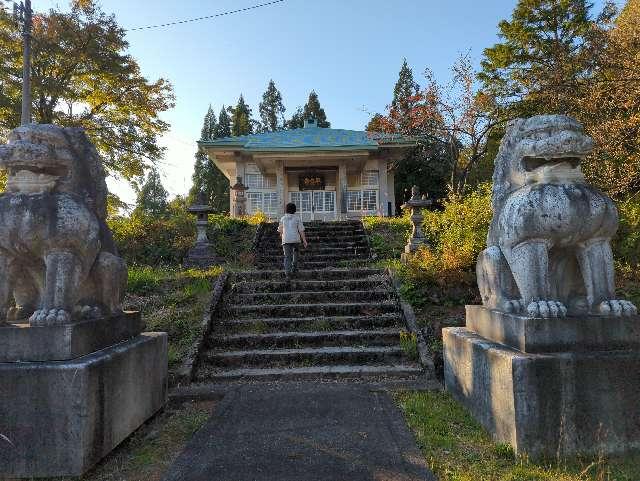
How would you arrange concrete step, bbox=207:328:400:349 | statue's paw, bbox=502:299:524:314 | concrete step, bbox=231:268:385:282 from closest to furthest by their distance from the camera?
statue's paw, bbox=502:299:524:314 → concrete step, bbox=207:328:400:349 → concrete step, bbox=231:268:385:282

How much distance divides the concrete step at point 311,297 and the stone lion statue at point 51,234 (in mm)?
3508

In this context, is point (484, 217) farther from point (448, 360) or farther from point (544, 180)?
point (544, 180)

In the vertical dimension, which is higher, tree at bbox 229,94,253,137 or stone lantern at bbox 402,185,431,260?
tree at bbox 229,94,253,137

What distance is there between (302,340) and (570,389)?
3472mm

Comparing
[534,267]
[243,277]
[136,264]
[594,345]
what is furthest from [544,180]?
[136,264]

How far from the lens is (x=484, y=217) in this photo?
7379mm

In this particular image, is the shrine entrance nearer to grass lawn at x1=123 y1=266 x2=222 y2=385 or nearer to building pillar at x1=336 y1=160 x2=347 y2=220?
building pillar at x1=336 y1=160 x2=347 y2=220

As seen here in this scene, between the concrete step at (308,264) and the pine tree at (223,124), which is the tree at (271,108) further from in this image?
the concrete step at (308,264)

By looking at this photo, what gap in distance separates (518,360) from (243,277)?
18.4ft

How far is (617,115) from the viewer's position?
8.64m

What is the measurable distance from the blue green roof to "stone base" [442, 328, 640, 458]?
15.3 m

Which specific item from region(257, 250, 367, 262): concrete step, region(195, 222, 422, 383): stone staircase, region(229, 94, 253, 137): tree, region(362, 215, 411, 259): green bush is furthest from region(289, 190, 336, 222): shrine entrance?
region(229, 94, 253, 137): tree

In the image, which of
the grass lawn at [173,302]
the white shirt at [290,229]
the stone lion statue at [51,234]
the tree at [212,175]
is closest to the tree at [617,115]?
the white shirt at [290,229]

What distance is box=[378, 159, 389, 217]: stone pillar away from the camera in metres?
18.9
